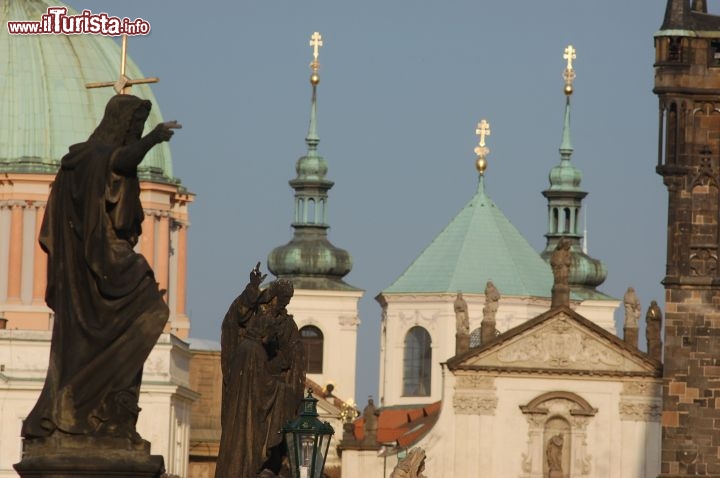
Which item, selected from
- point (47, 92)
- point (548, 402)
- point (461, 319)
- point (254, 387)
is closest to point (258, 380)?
point (254, 387)

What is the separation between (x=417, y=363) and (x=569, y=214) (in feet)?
26.7

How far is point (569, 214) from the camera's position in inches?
4021

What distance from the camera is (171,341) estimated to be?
72875 millimetres

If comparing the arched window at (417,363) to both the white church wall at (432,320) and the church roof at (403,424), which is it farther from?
the church roof at (403,424)

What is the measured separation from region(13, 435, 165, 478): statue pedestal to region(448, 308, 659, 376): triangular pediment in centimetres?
6373

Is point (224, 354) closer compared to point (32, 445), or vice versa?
A: point (32, 445)

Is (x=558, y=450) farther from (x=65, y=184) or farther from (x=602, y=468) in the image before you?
(x=65, y=184)

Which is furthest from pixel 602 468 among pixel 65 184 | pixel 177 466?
pixel 65 184

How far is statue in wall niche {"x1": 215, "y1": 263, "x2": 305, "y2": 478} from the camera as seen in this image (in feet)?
52.4

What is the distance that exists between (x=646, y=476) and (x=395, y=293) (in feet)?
91.1

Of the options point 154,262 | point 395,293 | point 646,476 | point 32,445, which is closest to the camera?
point 32,445

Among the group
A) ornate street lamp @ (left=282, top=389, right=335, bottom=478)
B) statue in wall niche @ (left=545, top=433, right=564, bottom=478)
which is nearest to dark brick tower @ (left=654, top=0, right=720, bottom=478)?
statue in wall niche @ (left=545, top=433, right=564, bottom=478)

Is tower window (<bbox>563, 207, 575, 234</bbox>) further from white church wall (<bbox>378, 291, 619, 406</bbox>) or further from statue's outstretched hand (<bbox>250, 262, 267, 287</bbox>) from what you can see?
statue's outstretched hand (<bbox>250, 262, 267, 287</bbox>)

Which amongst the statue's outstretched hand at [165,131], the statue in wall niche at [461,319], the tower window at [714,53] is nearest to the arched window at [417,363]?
the statue in wall niche at [461,319]
